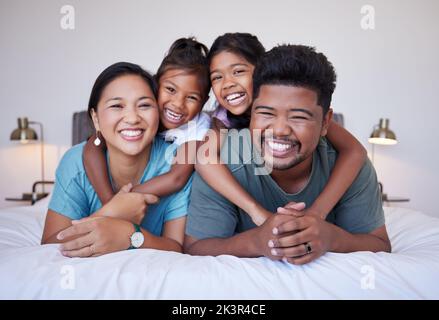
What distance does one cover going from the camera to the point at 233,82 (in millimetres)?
1763

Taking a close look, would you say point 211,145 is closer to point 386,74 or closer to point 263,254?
point 263,254

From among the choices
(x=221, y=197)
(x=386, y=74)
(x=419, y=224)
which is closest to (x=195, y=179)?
(x=221, y=197)

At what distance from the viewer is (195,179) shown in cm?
150

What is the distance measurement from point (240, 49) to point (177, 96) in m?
0.35

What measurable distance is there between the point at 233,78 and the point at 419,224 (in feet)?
3.36

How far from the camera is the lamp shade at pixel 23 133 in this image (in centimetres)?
324

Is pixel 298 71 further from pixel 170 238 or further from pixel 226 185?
pixel 170 238

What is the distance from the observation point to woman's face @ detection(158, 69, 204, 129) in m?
1.71

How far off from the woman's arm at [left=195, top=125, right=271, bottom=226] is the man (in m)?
0.05

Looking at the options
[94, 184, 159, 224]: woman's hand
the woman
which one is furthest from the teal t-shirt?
[94, 184, 159, 224]: woman's hand

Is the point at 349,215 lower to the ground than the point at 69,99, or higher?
lower
